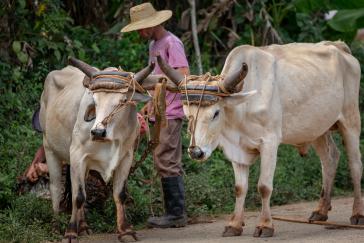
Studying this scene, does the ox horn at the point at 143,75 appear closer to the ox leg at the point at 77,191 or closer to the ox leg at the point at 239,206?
the ox leg at the point at 77,191

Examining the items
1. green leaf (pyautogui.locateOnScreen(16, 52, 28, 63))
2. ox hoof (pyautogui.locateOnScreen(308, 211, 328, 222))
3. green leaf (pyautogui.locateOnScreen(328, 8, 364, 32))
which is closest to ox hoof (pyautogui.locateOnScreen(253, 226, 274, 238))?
ox hoof (pyautogui.locateOnScreen(308, 211, 328, 222))

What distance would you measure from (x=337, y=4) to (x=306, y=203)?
2693mm

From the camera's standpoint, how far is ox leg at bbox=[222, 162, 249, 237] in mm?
7742

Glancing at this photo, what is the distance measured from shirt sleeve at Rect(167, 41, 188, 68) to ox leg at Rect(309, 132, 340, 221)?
1.65m

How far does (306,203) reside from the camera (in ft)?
33.7

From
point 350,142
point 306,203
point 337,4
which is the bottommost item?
point 306,203

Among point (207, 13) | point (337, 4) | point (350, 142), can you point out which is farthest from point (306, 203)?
point (207, 13)

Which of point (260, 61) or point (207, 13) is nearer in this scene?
point (260, 61)

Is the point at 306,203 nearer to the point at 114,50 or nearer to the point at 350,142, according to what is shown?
the point at 350,142

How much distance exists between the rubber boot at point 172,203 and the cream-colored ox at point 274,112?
706 mm

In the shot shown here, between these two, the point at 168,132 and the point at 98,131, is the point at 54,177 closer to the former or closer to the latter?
the point at 168,132

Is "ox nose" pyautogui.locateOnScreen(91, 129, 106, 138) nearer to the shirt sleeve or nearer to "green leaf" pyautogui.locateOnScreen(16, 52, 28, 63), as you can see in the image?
the shirt sleeve

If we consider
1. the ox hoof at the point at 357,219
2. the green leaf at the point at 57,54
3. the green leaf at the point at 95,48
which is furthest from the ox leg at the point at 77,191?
the green leaf at the point at 95,48

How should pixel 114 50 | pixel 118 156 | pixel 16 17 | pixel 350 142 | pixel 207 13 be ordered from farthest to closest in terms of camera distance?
pixel 207 13
pixel 114 50
pixel 16 17
pixel 350 142
pixel 118 156
